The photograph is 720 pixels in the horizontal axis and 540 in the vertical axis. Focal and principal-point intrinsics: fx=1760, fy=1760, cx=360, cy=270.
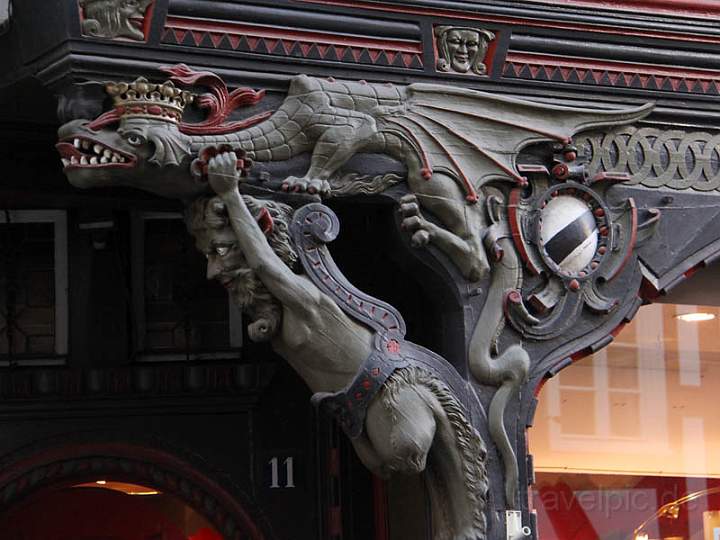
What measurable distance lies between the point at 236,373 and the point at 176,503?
541 millimetres

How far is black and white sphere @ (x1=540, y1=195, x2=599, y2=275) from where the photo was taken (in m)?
5.29

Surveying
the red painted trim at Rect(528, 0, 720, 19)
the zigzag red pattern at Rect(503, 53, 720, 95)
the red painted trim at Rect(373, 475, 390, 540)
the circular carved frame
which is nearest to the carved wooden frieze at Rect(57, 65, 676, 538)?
the zigzag red pattern at Rect(503, 53, 720, 95)

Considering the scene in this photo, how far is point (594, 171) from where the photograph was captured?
17.7 feet

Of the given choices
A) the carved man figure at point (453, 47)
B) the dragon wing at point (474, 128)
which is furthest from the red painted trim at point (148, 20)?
the carved man figure at point (453, 47)

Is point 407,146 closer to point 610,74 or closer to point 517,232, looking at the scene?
point 517,232

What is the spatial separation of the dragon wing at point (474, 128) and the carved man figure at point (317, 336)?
0.49 m

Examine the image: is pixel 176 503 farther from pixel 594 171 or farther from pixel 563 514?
pixel 594 171

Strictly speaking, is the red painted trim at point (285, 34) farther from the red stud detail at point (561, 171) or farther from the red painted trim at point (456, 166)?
the red stud detail at point (561, 171)

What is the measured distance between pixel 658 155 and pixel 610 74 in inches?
11.8

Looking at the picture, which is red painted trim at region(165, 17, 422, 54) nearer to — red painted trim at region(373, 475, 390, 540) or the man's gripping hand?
the man's gripping hand

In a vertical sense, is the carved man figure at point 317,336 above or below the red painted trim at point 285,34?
below

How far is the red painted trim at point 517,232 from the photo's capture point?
5.23m

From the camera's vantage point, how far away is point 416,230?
202 inches

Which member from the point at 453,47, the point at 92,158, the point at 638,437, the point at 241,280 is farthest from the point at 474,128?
the point at 638,437
